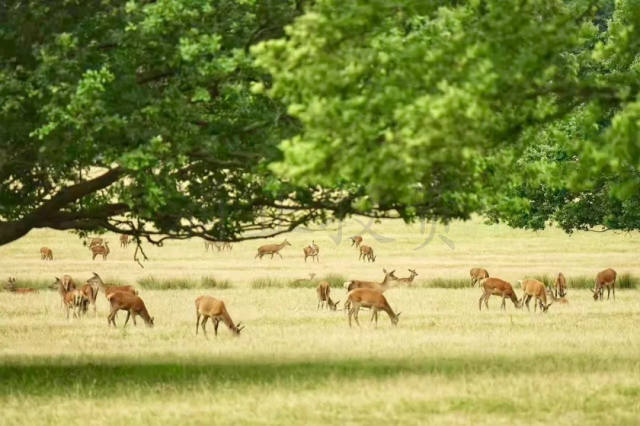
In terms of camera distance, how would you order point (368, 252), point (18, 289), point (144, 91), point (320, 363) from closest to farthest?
1. point (144, 91)
2. point (320, 363)
3. point (18, 289)
4. point (368, 252)

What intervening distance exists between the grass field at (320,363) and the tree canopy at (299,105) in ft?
9.00

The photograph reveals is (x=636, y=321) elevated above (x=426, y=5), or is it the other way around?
(x=426, y=5)

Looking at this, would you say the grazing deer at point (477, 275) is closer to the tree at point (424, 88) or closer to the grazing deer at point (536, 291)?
the grazing deer at point (536, 291)

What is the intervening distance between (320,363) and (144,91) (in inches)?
302

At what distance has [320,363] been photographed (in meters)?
25.9

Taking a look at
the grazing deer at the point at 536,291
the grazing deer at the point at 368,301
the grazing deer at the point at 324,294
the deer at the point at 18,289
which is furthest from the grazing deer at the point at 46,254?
the grazing deer at the point at 368,301

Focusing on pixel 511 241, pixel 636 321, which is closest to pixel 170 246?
pixel 511 241

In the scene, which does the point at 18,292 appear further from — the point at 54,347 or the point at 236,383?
the point at 236,383

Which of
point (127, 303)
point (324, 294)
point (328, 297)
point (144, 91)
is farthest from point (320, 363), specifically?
point (324, 294)

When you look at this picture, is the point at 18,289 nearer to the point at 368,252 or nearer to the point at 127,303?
the point at 127,303

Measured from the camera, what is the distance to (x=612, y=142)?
15.7 m

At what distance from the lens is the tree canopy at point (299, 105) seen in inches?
633

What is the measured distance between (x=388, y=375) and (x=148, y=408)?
5.20 meters

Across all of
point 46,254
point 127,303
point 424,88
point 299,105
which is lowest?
point 127,303
